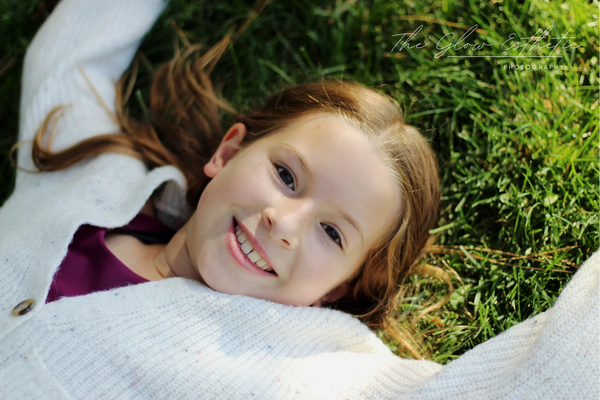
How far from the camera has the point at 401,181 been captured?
2074mm

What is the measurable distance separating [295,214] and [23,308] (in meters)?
1.02

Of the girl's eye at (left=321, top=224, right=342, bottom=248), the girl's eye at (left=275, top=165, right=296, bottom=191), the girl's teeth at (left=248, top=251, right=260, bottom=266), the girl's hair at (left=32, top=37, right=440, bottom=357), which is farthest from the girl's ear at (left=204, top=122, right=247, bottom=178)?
the girl's eye at (left=321, top=224, right=342, bottom=248)

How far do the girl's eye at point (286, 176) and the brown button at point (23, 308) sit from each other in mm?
991

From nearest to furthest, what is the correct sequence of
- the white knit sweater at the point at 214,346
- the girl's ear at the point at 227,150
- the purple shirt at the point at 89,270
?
1. the white knit sweater at the point at 214,346
2. the purple shirt at the point at 89,270
3. the girl's ear at the point at 227,150

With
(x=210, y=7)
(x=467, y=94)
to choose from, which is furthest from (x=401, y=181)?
(x=210, y=7)

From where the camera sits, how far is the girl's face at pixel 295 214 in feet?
6.12

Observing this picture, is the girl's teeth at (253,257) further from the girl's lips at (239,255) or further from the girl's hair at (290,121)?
the girl's hair at (290,121)

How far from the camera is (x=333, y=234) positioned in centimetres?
196

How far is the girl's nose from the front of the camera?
180 centimetres

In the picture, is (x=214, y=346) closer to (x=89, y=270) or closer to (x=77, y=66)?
(x=89, y=270)

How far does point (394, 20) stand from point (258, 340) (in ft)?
5.92

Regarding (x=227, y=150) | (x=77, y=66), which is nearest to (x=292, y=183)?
(x=227, y=150)

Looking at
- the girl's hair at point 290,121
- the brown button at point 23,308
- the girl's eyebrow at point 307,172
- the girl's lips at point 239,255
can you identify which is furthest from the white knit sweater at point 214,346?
the girl's eyebrow at point 307,172

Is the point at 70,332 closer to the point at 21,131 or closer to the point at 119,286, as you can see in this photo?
the point at 119,286
